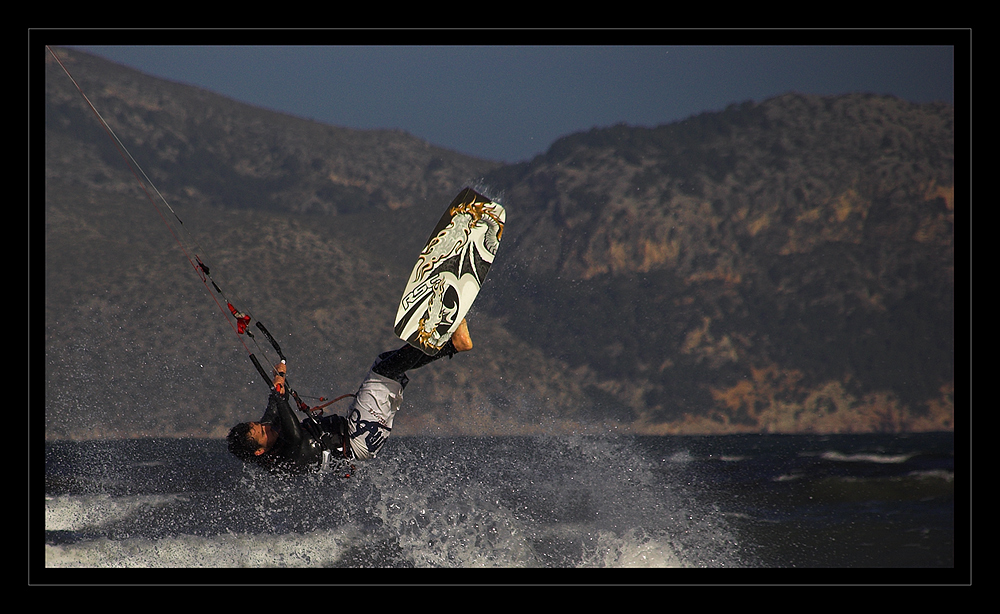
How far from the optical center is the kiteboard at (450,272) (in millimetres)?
8805

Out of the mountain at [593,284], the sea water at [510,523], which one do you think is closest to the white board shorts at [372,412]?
the sea water at [510,523]

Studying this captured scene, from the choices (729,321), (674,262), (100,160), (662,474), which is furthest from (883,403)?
(100,160)

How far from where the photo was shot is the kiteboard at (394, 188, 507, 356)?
8805 mm

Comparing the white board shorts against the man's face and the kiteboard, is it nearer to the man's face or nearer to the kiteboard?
the kiteboard

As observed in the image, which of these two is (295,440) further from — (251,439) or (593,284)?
(593,284)

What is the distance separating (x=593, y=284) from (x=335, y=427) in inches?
2874

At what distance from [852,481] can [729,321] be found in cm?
5588

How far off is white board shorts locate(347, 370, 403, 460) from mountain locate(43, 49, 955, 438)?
46.1 m

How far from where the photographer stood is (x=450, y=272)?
9.33 meters

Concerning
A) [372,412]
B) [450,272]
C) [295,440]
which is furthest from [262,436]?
[450,272]

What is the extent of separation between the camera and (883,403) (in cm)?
6794

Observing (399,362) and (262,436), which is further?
(399,362)

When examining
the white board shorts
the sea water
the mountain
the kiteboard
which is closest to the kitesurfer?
the white board shorts
